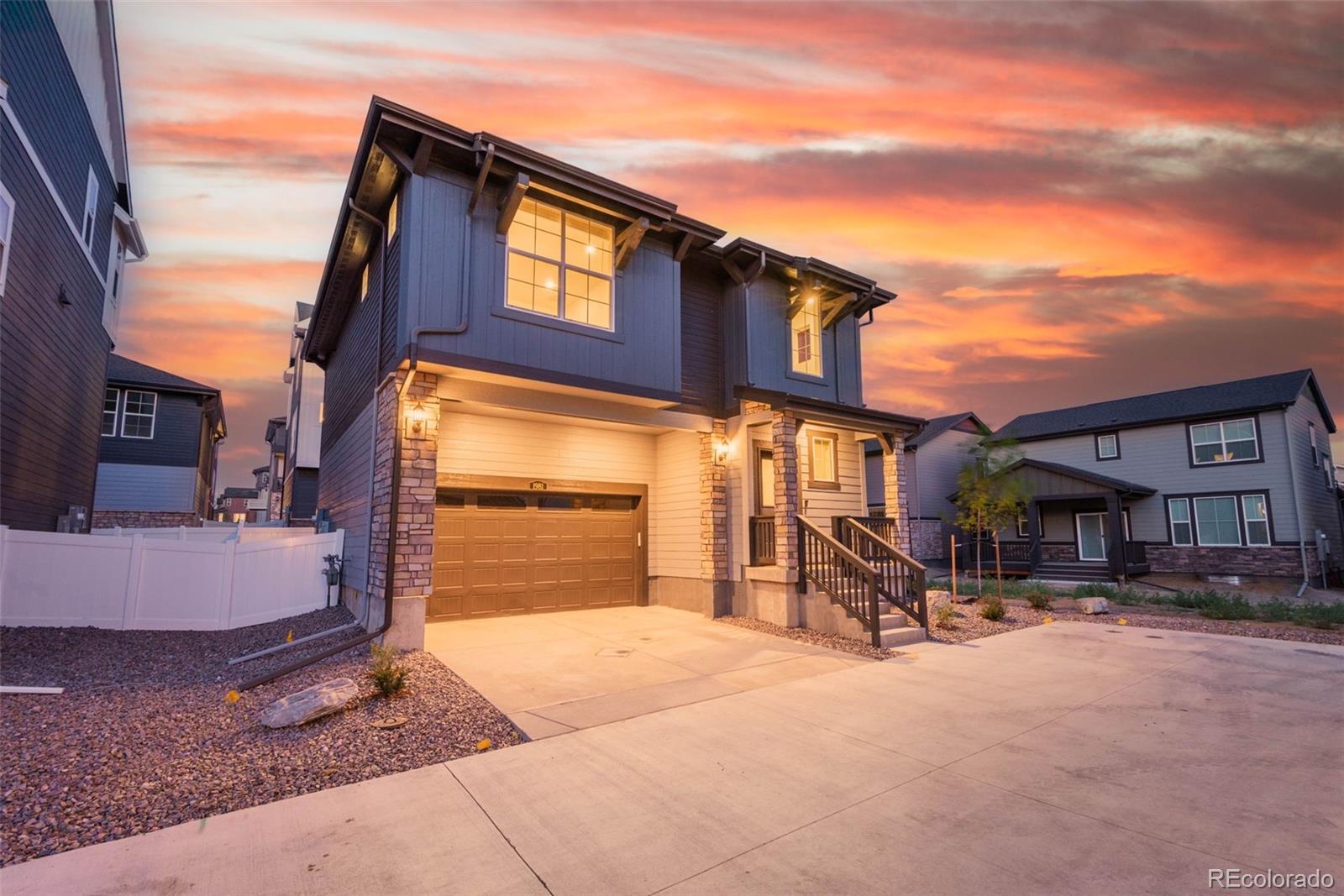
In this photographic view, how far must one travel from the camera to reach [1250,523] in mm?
18906

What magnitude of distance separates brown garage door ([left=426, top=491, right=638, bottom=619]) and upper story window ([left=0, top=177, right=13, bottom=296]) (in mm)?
6325

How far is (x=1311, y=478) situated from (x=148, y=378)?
1666 inches

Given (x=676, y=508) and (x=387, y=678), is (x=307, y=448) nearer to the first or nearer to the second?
(x=676, y=508)

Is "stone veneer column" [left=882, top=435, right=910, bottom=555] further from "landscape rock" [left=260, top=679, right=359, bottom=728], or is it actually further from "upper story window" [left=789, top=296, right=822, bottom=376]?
"landscape rock" [left=260, top=679, right=359, bottom=728]

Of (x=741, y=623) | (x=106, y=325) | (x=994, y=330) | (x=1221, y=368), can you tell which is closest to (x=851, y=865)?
(x=741, y=623)

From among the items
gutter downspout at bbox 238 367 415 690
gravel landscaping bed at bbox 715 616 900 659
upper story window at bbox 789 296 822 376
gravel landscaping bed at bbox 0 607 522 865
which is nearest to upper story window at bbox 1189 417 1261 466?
upper story window at bbox 789 296 822 376

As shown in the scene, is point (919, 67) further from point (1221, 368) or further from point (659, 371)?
point (1221, 368)

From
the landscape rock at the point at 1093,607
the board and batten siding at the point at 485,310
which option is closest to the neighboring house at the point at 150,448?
the board and batten siding at the point at 485,310

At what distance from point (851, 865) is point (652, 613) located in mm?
7814

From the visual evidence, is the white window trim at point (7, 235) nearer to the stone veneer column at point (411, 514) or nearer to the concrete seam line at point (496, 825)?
the stone veneer column at point (411, 514)

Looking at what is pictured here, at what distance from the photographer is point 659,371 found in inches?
390

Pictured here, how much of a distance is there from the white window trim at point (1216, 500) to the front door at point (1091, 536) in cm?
254

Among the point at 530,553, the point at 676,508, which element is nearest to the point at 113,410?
the point at 530,553

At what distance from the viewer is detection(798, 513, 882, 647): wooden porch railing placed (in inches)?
322
